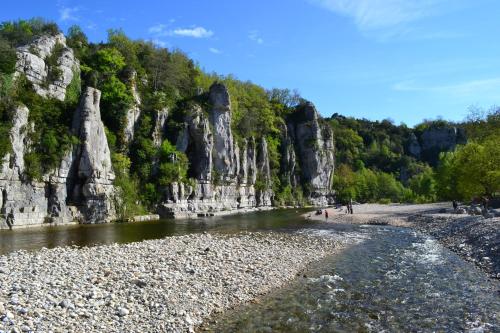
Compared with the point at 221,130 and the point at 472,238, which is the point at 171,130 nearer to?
the point at 221,130

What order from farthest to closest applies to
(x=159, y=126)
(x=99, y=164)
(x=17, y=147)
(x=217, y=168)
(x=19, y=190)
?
(x=217, y=168) < (x=159, y=126) < (x=99, y=164) < (x=17, y=147) < (x=19, y=190)

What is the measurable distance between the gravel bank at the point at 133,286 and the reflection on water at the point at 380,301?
1293mm

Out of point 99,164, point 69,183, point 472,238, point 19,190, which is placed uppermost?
point 99,164

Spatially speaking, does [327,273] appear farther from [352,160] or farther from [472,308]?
[352,160]

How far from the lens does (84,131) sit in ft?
180

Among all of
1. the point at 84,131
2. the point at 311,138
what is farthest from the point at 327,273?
the point at 311,138

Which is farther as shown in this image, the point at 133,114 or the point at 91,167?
the point at 133,114

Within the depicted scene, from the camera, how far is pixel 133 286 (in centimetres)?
1521

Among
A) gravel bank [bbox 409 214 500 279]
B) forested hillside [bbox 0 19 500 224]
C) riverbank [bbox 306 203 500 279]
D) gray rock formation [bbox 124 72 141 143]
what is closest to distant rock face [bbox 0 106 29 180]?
forested hillside [bbox 0 19 500 224]

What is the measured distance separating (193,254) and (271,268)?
4483 millimetres

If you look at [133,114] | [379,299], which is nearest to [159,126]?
[133,114]

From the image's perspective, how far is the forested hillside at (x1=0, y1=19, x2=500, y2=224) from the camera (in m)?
52.8

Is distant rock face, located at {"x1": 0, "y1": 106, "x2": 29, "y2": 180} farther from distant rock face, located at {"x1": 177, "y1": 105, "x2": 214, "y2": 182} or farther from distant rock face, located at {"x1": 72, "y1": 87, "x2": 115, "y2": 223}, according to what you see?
distant rock face, located at {"x1": 177, "y1": 105, "x2": 214, "y2": 182}

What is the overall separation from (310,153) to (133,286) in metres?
118
